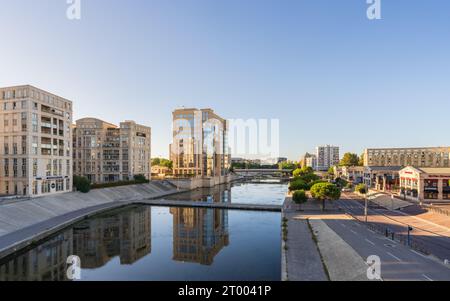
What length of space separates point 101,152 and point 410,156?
16234 cm

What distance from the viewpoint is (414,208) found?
205ft

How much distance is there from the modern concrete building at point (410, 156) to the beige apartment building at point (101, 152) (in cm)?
13518

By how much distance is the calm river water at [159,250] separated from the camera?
31.0 metres

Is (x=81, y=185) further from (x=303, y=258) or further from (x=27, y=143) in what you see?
(x=303, y=258)

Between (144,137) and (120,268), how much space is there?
99.1 m

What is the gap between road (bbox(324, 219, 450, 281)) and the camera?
79.8 ft

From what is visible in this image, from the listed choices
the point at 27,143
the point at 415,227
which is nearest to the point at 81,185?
the point at 27,143

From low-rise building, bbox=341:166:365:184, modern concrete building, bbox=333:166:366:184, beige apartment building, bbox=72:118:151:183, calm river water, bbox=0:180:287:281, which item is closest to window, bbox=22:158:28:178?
calm river water, bbox=0:180:287:281

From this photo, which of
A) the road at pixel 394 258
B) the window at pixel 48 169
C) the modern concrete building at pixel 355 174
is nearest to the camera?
the road at pixel 394 258

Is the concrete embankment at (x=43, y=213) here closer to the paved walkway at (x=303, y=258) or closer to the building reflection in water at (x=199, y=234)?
the building reflection in water at (x=199, y=234)

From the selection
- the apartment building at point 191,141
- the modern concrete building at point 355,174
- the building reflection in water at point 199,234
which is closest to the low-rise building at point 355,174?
the modern concrete building at point 355,174

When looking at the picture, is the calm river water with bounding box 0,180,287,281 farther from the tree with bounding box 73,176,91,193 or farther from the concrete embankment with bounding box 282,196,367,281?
the tree with bounding box 73,176,91,193

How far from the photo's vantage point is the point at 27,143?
63.8m
